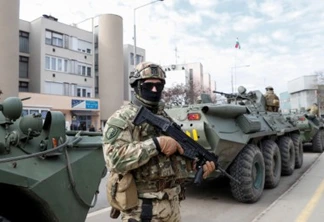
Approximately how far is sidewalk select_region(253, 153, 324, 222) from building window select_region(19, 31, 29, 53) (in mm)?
27086

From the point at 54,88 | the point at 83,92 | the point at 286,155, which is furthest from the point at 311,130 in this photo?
the point at 83,92

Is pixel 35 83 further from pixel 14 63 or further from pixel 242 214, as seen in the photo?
Result: pixel 242 214

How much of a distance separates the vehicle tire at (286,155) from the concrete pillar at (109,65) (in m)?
24.8

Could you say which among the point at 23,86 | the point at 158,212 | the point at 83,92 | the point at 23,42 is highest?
the point at 23,42

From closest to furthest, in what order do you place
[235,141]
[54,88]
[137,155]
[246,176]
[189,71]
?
[137,155] → [235,141] → [246,176] → [54,88] → [189,71]

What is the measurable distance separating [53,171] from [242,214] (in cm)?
330

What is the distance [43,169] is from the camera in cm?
266

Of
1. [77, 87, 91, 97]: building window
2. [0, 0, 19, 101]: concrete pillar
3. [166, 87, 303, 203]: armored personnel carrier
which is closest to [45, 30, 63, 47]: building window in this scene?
[77, 87, 91, 97]: building window

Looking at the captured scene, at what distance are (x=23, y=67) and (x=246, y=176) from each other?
2705 cm

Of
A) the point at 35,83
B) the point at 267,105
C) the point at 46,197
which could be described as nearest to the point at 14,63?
the point at 35,83

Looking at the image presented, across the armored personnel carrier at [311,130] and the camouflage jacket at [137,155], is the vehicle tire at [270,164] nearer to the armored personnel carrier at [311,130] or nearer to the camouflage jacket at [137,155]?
Result: the camouflage jacket at [137,155]

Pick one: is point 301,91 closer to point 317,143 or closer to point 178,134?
point 317,143

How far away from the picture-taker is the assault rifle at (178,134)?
2252mm

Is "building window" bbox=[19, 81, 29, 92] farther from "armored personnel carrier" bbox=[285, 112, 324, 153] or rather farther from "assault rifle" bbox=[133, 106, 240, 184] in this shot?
"assault rifle" bbox=[133, 106, 240, 184]
